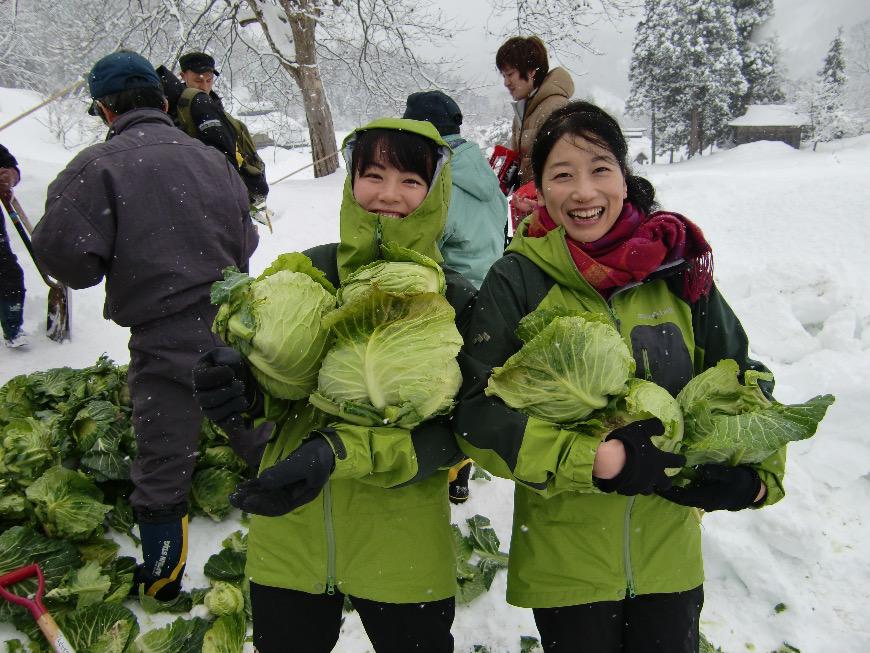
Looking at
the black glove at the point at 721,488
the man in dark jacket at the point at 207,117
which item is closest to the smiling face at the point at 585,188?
the black glove at the point at 721,488

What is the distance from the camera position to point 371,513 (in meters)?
1.76

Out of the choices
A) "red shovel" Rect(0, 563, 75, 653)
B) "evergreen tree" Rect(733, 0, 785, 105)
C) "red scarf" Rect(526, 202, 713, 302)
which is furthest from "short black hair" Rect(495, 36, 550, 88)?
"evergreen tree" Rect(733, 0, 785, 105)

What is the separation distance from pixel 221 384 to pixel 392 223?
0.77m

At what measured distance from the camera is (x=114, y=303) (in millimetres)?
2680

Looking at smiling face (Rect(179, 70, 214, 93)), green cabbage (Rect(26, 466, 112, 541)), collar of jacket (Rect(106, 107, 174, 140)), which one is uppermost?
smiling face (Rect(179, 70, 214, 93))

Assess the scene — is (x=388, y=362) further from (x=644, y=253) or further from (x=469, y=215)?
(x=469, y=215)

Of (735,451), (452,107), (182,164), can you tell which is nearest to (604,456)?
(735,451)

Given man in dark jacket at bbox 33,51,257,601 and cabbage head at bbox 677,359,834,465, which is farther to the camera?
man in dark jacket at bbox 33,51,257,601

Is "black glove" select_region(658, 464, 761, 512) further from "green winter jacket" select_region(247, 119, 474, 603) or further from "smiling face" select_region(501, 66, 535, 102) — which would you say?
"smiling face" select_region(501, 66, 535, 102)

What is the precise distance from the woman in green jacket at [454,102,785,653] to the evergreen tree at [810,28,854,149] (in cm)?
4492

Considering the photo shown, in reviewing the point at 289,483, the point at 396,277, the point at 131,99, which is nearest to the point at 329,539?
the point at 289,483

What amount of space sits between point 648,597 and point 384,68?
17.6 meters

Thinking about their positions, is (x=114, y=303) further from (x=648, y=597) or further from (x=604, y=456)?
(x=648, y=597)

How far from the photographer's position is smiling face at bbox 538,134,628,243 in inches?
75.1
